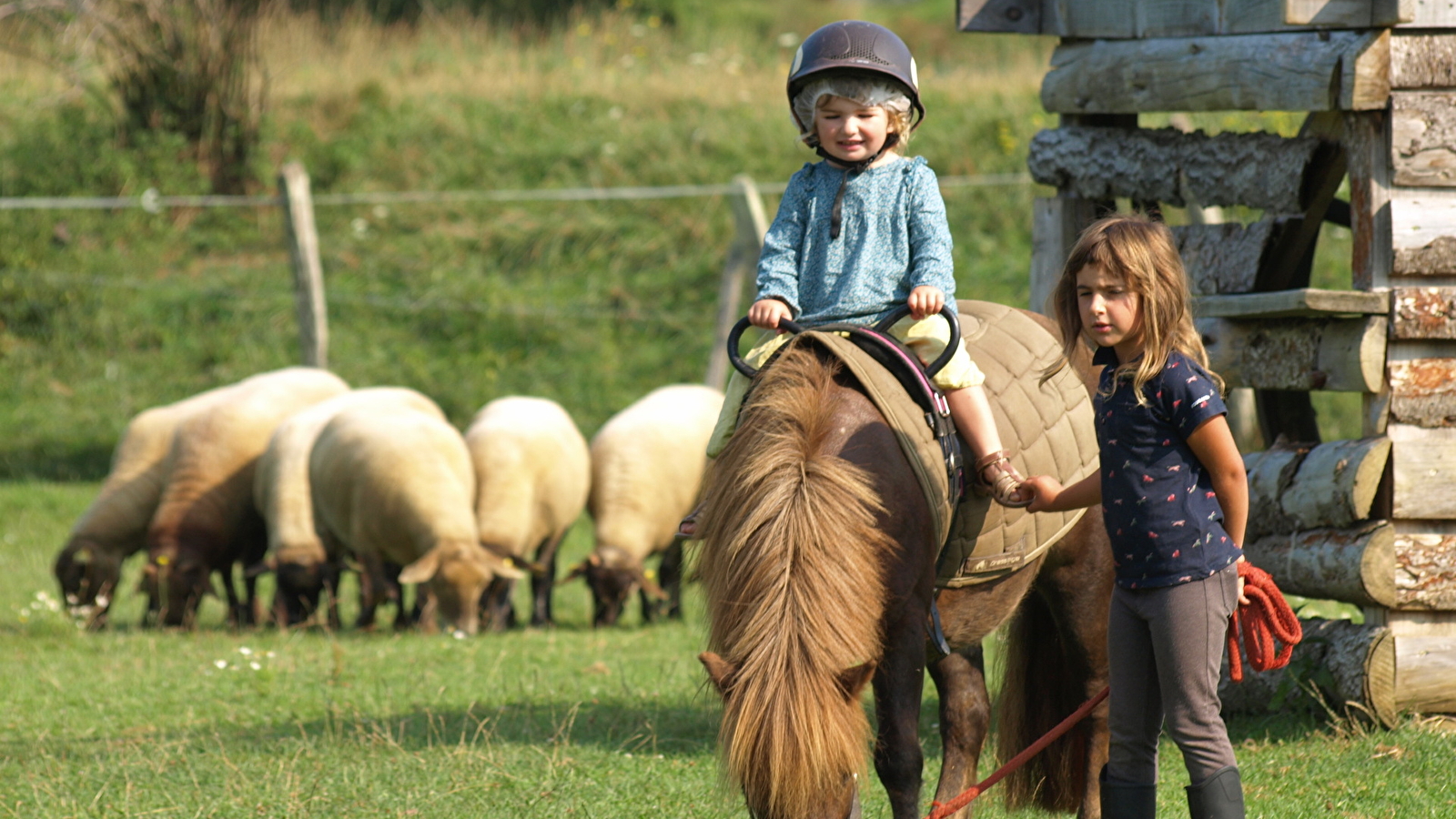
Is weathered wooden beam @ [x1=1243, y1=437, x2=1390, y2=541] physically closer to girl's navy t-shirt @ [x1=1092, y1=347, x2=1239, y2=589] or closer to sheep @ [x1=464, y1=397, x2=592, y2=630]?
girl's navy t-shirt @ [x1=1092, y1=347, x2=1239, y2=589]

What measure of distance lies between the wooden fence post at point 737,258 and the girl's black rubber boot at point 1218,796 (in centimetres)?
816

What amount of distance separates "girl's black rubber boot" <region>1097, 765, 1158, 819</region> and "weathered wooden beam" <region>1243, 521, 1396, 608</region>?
6.25 ft

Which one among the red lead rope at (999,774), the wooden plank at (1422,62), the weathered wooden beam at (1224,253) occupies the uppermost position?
the wooden plank at (1422,62)

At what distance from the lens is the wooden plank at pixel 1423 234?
477 cm

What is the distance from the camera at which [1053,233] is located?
6062 millimetres

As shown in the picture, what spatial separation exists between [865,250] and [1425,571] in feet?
8.43

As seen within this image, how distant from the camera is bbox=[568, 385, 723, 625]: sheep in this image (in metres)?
9.37

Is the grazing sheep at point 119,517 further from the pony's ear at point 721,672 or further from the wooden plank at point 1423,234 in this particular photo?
the wooden plank at point 1423,234

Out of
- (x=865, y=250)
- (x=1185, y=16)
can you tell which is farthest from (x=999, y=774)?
(x=1185, y=16)

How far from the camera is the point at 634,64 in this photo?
19.5 metres

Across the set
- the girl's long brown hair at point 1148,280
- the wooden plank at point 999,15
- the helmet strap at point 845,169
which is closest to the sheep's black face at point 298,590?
the wooden plank at point 999,15

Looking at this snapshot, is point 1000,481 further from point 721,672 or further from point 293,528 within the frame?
point 293,528

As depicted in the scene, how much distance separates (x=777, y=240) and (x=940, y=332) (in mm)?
536

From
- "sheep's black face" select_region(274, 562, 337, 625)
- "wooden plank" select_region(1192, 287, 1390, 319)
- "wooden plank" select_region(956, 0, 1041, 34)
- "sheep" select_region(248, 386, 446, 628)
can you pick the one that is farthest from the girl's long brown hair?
"sheep's black face" select_region(274, 562, 337, 625)
